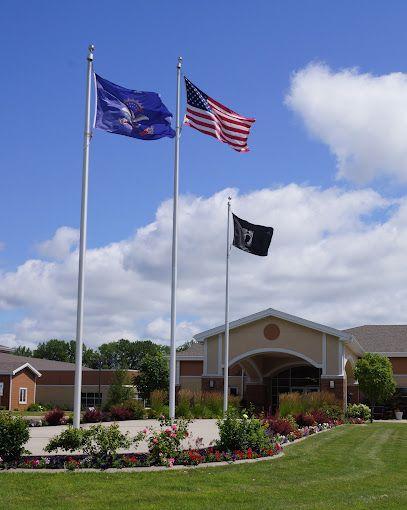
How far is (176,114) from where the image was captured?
65.5 ft

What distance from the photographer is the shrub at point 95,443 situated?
13719 millimetres

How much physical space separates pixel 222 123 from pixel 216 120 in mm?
298

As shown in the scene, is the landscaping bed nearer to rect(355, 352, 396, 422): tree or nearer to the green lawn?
the green lawn

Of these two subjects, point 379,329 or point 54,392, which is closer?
point 379,329

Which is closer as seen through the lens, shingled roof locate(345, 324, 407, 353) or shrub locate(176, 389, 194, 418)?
shrub locate(176, 389, 194, 418)

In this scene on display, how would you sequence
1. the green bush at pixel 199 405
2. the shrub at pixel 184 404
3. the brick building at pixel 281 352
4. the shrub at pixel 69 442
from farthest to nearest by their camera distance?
the brick building at pixel 281 352 → the green bush at pixel 199 405 → the shrub at pixel 184 404 → the shrub at pixel 69 442

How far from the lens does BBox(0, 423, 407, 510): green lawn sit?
10695mm

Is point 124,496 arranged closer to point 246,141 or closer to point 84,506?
point 84,506

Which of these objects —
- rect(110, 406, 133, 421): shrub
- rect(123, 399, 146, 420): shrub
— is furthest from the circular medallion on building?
rect(110, 406, 133, 421): shrub

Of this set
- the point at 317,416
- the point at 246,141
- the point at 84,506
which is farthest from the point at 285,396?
the point at 84,506

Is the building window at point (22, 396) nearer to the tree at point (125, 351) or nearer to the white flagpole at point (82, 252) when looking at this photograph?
the white flagpole at point (82, 252)

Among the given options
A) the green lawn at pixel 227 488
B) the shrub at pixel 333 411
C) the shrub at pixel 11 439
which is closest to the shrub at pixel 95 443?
the shrub at pixel 11 439

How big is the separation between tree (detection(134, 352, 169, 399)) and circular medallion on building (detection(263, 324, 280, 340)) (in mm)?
20865

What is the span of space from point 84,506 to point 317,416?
1930cm
